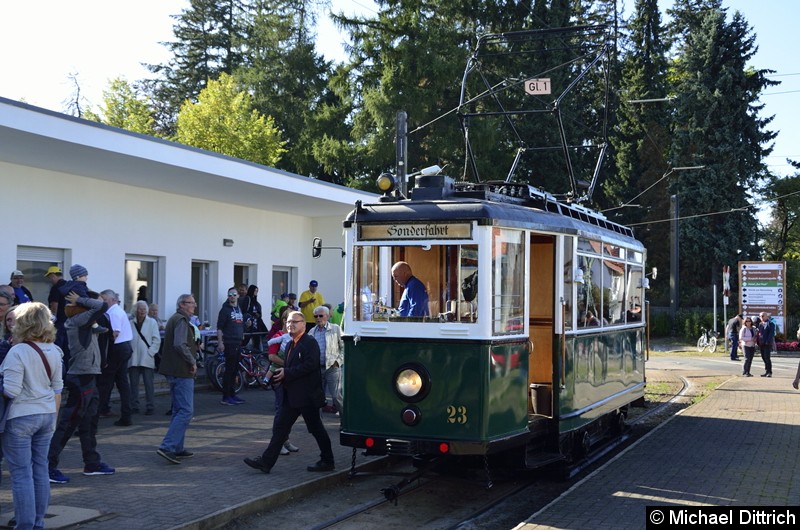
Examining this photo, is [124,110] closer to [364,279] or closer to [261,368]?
[261,368]

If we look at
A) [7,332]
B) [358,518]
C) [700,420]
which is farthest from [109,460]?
[700,420]

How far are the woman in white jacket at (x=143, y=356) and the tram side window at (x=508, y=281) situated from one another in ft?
23.6

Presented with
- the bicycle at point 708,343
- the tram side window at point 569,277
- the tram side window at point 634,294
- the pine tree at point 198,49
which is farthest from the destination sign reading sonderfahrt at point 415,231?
the pine tree at point 198,49

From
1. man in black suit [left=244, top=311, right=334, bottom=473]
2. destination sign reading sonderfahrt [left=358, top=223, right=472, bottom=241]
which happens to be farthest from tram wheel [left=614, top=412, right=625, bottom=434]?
destination sign reading sonderfahrt [left=358, top=223, right=472, bottom=241]

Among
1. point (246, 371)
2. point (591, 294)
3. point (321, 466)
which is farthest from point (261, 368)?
point (591, 294)

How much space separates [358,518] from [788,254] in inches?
2409

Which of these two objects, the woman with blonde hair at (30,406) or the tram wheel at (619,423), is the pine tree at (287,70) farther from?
the woman with blonde hair at (30,406)

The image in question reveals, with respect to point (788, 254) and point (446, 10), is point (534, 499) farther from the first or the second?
point (788, 254)

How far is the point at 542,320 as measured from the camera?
32.3 ft

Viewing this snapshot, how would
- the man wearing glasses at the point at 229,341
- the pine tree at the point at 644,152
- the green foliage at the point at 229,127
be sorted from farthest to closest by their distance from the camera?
the pine tree at the point at 644,152 → the green foliage at the point at 229,127 → the man wearing glasses at the point at 229,341

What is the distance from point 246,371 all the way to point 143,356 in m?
3.22

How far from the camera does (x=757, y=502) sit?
8.16 m

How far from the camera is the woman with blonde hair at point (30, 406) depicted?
6.64 m

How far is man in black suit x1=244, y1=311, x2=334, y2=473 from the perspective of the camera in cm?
949
